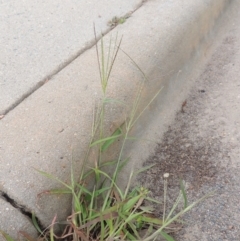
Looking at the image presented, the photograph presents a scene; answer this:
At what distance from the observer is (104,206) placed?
1389 millimetres

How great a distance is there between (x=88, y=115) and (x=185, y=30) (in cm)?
76

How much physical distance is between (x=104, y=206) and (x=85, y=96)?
17.9 inches

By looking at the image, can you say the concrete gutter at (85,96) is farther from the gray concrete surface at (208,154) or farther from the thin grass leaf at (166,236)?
the thin grass leaf at (166,236)

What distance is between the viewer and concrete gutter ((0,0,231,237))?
4.48 feet

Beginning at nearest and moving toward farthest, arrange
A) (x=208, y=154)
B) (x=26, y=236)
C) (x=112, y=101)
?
(x=26, y=236)
(x=112, y=101)
(x=208, y=154)

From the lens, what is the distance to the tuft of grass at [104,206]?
1318 millimetres

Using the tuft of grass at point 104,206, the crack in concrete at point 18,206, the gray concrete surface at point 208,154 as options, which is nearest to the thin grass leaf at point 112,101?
the tuft of grass at point 104,206

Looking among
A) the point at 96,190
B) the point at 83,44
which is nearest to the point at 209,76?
the point at 83,44

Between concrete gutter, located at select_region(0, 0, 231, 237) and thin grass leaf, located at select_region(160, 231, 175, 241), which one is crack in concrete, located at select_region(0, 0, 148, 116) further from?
thin grass leaf, located at select_region(160, 231, 175, 241)

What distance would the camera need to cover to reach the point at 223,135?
5.86ft

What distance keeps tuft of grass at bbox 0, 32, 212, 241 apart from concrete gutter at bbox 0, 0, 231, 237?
1.5 inches

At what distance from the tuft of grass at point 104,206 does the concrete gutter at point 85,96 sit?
39 millimetres

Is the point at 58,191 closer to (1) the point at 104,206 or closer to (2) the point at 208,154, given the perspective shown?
(1) the point at 104,206

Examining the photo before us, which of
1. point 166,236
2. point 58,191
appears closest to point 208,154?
point 166,236
